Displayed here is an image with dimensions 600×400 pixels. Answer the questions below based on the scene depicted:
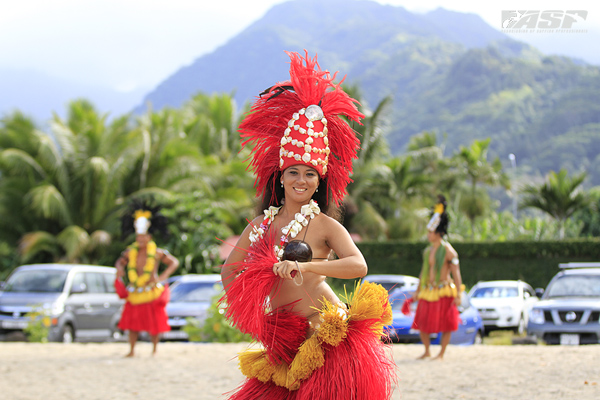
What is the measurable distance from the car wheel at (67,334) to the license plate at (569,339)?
869cm

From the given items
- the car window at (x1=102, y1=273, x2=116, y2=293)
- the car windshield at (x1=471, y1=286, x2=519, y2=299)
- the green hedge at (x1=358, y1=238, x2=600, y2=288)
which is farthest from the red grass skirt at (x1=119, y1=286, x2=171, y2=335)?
the green hedge at (x1=358, y1=238, x2=600, y2=288)

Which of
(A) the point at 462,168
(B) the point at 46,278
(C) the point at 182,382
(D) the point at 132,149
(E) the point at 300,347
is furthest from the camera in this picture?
(A) the point at 462,168

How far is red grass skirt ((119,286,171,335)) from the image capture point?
8852mm

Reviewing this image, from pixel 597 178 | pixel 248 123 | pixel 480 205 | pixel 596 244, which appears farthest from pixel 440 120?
pixel 248 123

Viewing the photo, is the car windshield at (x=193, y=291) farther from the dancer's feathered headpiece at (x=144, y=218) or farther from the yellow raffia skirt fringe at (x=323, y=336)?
the yellow raffia skirt fringe at (x=323, y=336)

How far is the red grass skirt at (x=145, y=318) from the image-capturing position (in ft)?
29.0

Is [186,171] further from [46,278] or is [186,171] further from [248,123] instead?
[248,123]

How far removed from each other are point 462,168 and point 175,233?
1717 centimetres

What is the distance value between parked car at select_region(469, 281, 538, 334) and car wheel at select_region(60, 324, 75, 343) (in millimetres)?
8932

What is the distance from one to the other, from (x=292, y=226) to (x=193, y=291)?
401 inches

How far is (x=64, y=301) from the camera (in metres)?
12.3

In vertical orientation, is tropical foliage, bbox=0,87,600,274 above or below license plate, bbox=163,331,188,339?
above

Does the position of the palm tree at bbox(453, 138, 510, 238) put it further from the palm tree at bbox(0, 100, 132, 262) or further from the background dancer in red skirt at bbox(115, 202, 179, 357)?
the background dancer in red skirt at bbox(115, 202, 179, 357)

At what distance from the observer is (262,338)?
335cm
